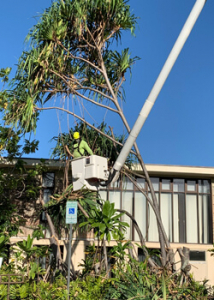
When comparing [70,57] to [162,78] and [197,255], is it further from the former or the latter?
[197,255]

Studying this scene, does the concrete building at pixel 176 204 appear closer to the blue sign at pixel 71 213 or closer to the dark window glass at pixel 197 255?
the dark window glass at pixel 197 255

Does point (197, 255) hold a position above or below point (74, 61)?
below

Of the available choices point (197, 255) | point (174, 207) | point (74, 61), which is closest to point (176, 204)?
point (174, 207)

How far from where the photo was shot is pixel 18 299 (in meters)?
9.11

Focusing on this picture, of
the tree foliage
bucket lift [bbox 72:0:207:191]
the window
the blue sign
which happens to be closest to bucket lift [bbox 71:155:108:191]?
bucket lift [bbox 72:0:207:191]

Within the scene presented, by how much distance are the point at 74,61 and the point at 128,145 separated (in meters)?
4.50

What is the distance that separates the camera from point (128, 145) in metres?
8.39

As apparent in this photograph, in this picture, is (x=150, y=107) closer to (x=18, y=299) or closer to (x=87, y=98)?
(x=87, y=98)

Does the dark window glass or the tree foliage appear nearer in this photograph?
the tree foliage

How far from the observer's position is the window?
15.3 m

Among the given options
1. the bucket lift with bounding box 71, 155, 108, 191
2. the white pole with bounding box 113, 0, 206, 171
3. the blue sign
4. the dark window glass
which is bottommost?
the dark window glass

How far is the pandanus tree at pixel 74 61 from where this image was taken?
36.2 ft

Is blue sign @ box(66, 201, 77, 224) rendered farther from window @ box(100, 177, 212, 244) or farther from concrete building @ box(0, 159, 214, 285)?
window @ box(100, 177, 212, 244)

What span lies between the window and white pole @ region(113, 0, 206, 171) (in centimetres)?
696
